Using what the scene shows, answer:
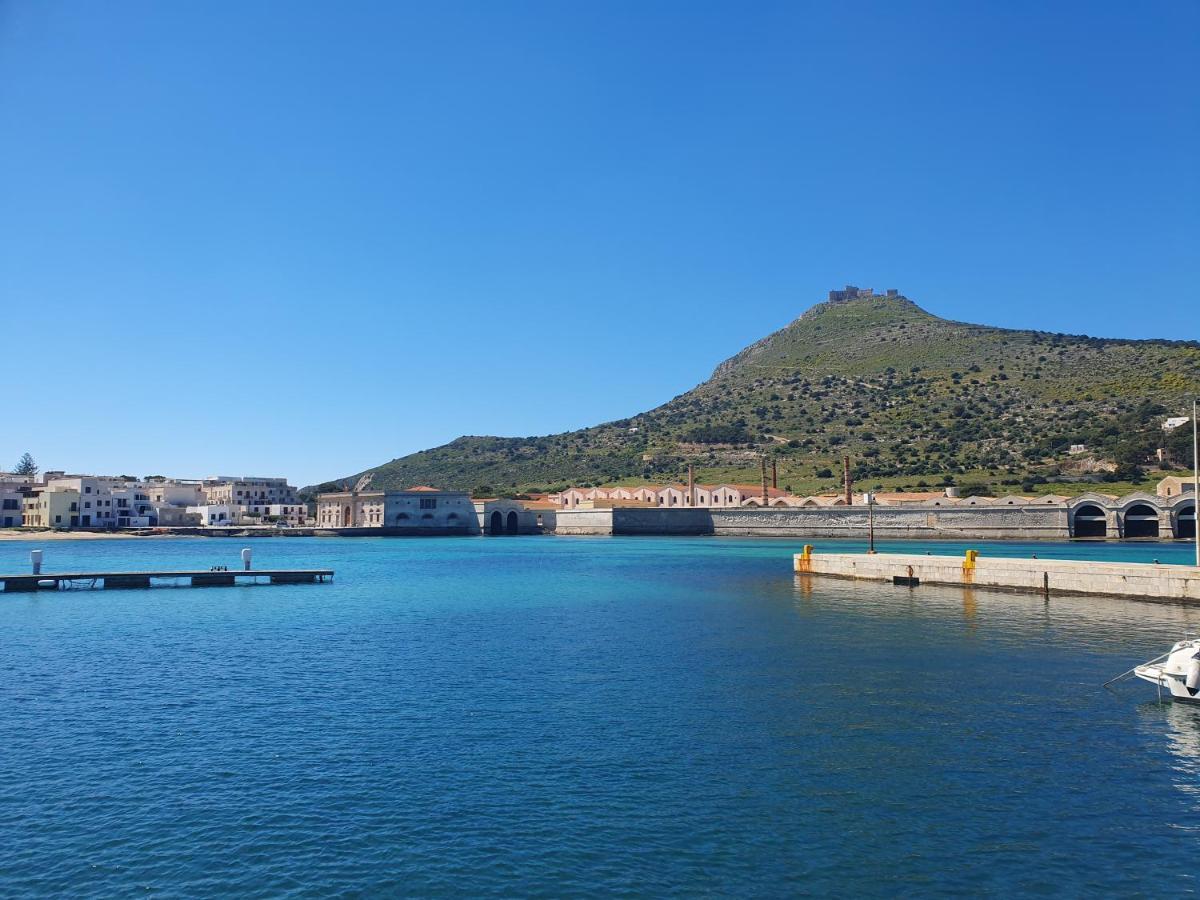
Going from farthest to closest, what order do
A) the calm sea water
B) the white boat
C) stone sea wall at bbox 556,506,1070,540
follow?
1. stone sea wall at bbox 556,506,1070,540
2. the white boat
3. the calm sea water

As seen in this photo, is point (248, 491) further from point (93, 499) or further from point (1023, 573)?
point (1023, 573)

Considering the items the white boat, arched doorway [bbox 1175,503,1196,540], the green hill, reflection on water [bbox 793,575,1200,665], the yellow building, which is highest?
the green hill

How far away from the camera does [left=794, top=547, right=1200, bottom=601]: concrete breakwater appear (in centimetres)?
3494

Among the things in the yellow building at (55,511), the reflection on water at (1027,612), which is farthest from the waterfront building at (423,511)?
the reflection on water at (1027,612)

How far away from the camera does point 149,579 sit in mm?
52812

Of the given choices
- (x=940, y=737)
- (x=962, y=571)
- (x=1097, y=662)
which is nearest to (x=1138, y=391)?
(x=962, y=571)

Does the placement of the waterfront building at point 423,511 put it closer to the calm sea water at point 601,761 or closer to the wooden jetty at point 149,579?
the wooden jetty at point 149,579

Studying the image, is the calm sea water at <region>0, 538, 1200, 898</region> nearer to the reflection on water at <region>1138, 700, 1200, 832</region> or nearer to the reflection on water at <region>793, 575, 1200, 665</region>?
Answer: the reflection on water at <region>1138, 700, 1200, 832</region>

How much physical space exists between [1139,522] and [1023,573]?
212 ft

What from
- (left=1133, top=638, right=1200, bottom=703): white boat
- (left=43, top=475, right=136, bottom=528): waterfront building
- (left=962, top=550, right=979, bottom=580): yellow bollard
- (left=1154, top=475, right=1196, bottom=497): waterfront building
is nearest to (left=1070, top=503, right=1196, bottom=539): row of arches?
(left=1154, top=475, right=1196, bottom=497): waterfront building

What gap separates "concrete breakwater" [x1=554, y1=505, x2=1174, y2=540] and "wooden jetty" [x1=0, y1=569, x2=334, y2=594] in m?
49.7

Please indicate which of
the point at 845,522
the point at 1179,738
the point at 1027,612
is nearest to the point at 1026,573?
the point at 1027,612

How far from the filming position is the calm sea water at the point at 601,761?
11305 millimetres

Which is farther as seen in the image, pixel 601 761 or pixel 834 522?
pixel 834 522
